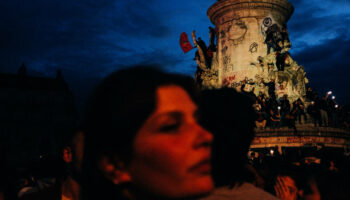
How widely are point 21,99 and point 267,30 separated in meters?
46.1

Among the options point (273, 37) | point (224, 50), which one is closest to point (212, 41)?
point (224, 50)

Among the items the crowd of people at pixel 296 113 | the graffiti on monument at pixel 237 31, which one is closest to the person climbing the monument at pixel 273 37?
the graffiti on monument at pixel 237 31

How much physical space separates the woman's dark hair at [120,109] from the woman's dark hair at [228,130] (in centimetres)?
55

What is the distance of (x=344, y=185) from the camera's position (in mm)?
5410

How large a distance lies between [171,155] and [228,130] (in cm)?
103

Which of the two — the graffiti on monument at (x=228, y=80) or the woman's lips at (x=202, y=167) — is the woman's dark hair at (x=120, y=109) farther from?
the graffiti on monument at (x=228, y=80)

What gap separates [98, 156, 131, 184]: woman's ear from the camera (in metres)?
1.50

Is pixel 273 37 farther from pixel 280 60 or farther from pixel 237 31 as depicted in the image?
pixel 237 31

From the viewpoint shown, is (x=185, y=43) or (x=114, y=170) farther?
(x=185, y=43)

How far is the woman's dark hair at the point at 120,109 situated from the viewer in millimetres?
1452

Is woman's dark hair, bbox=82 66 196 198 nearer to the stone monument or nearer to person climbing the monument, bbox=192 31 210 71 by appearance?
the stone monument

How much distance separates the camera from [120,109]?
4.84ft

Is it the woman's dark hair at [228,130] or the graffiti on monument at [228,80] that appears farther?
the graffiti on monument at [228,80]

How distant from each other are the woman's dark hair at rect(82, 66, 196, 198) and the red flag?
34642mm
